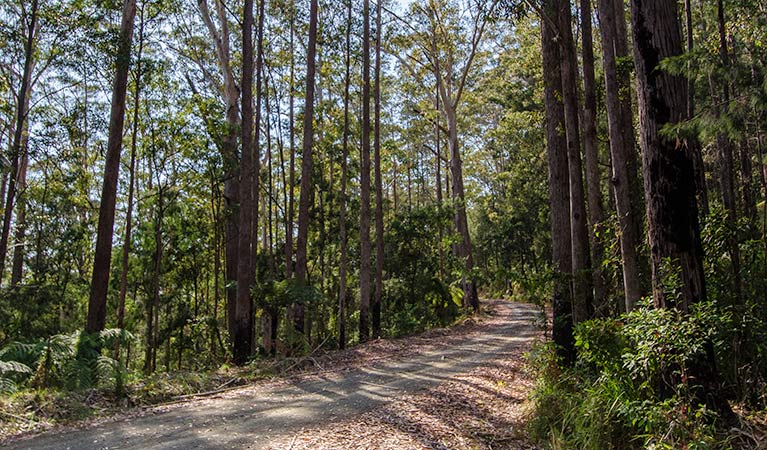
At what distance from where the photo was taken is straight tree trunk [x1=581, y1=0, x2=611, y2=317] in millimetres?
8062

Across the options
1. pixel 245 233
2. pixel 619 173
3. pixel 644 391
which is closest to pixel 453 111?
pixel 245 233

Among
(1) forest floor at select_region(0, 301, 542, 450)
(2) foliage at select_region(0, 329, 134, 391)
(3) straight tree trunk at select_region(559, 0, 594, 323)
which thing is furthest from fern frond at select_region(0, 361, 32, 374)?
(3) straight tree trunk at select_region(559, 0, 594, 323)

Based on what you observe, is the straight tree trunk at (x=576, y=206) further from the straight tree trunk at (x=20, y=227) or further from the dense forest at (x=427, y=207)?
the straight tree trunk at (x=20, y=227)

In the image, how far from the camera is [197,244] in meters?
21.8

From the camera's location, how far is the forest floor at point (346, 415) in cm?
554

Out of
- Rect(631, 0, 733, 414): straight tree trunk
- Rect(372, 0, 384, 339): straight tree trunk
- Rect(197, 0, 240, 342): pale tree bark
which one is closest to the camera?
Rect(631, 0, 733, 414): straight tree trunk

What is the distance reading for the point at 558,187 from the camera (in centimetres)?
877

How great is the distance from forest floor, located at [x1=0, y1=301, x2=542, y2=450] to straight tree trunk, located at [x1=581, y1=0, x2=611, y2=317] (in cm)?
211

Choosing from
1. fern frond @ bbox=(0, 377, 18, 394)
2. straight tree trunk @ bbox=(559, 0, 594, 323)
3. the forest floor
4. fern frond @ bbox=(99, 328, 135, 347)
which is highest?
straight tree trunk @ bbox=(559, 0, 594, 323)

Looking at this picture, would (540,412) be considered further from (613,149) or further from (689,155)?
(613,149)

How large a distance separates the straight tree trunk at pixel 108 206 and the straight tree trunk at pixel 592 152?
1039 cm

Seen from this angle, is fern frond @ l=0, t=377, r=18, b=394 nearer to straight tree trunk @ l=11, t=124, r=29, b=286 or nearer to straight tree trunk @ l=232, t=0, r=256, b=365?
straight tree trunk @ l=232, t=0, r=256, b=365

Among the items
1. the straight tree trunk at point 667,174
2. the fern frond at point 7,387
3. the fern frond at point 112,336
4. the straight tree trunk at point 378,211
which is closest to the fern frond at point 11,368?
the fern frond at point 7,387

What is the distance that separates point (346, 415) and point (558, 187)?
523 centimetres
